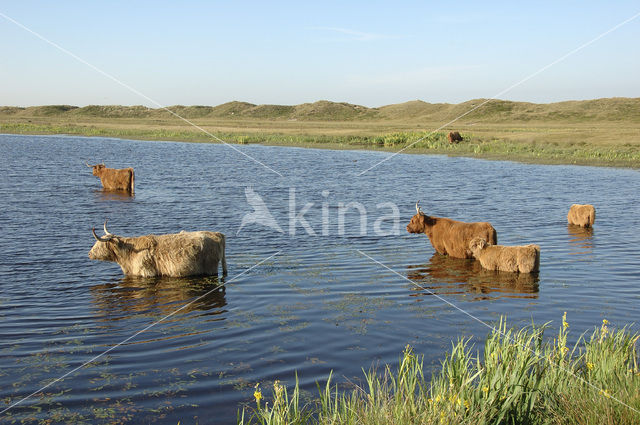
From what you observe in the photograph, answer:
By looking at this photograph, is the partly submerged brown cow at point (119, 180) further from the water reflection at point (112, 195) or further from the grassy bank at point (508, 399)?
the grassy bank at point (508, 399)

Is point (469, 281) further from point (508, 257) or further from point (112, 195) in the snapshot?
point (112, 195)

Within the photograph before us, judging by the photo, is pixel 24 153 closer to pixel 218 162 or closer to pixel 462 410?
pixel 218 162

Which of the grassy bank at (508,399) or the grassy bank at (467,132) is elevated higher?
the grassy bank at (467,132)

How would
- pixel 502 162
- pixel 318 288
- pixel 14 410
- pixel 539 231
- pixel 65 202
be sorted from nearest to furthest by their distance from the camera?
pixel 14 410, pixel 318 288, pixel 539 231, pixel 65 202, pixel 502 162

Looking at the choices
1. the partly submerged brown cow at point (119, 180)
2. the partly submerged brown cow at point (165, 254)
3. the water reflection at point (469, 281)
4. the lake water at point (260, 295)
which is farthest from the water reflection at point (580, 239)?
the partly submerged brown cow at point (119, 180)

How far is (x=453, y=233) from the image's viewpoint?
43.4 ft

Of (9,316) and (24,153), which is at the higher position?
(24,153)

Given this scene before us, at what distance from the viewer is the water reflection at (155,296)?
933 centimetres

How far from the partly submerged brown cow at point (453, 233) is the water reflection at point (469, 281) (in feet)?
1.16

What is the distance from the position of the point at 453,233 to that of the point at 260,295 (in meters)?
5.00

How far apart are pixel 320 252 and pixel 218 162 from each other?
84.4 feet

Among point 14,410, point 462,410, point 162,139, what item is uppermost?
point 162,139

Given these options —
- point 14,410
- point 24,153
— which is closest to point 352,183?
point 14,410

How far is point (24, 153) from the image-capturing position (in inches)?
1581
